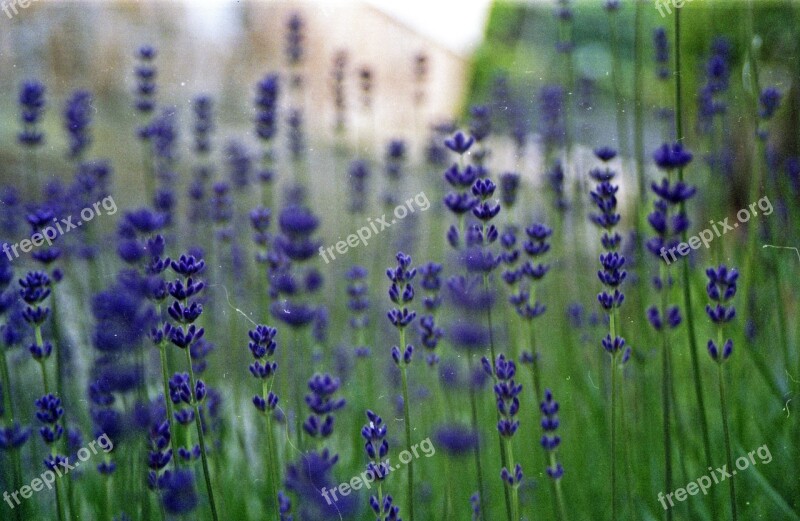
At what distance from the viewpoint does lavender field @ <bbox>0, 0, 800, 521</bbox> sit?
130cm

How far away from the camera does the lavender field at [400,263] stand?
4.26 ft

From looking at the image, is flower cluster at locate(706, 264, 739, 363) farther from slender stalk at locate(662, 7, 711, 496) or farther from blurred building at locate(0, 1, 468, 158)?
blurred building at locate(0, 1, 468, 158)

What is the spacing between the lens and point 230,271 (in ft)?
7.20

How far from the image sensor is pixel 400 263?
1.24m

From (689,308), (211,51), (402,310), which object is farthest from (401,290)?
(211,51)

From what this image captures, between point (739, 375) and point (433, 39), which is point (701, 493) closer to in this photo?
point (739, 375)

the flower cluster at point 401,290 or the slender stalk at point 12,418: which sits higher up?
the flower cluster at point 401,290

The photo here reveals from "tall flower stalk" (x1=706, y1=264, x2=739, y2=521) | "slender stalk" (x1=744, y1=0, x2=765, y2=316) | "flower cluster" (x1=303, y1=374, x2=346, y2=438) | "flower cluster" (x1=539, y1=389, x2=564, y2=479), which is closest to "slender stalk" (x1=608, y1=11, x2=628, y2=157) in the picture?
"slender stalk" (x1=744, y1=0, x2=765, y2=316)

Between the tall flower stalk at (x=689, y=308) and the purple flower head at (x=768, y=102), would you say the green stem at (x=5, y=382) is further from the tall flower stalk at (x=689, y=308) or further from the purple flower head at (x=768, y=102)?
the purple flower head at (x=768, y=102)

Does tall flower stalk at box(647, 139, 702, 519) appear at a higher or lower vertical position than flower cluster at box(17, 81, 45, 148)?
lower

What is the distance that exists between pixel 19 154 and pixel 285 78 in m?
0.95

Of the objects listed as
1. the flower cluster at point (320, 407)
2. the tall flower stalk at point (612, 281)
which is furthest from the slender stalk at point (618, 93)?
the flower cluster at point (320, 407)

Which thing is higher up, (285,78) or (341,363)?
(285,78)

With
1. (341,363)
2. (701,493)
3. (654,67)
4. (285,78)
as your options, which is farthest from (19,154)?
(701,493)
